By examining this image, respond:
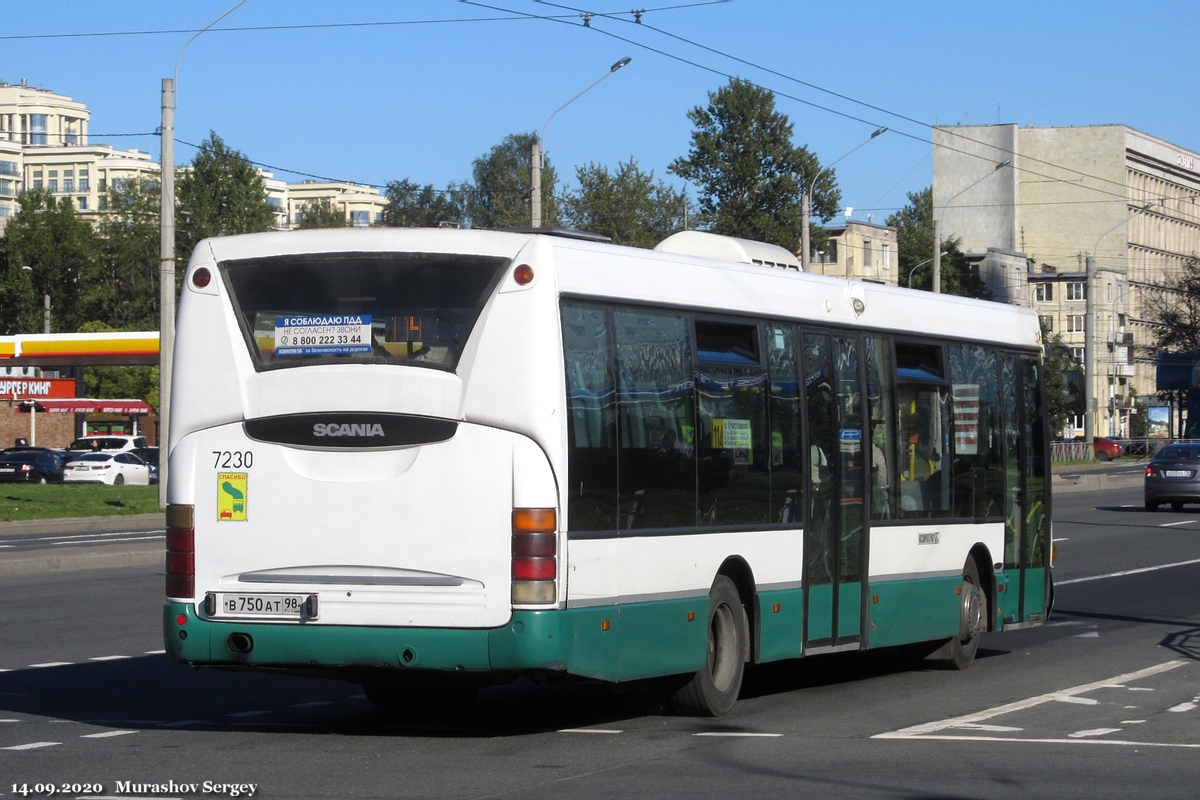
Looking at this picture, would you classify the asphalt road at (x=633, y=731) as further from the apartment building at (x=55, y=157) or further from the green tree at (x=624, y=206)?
the apartment building at (x=55, y=157)

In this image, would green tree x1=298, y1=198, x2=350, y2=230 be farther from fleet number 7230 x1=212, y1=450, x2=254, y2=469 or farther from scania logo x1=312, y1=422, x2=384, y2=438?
scania logo x1=312, y1=422, x2=384, y2=438

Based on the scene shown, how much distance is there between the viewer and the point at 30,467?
58.2m

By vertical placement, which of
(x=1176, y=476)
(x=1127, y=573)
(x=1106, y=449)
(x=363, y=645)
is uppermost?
(x=1106, y=449)

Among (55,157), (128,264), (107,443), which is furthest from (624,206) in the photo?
(55,157)

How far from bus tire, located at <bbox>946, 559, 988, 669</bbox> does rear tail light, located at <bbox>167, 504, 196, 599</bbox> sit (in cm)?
610

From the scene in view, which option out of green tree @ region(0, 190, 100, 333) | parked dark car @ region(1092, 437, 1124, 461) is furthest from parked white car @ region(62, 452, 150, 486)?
green tree @ region(0, 190, 100, 333)

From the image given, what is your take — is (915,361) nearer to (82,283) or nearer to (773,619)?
(773,619)

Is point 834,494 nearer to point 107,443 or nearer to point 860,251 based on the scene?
point 107,443

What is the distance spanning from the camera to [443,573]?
8297 mm

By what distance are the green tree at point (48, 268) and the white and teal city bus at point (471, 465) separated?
107m

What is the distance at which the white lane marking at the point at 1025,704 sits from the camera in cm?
921

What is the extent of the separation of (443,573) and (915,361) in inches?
196

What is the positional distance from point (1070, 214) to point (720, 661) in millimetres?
111361

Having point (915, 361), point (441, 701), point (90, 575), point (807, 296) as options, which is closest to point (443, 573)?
point (441, 701)
